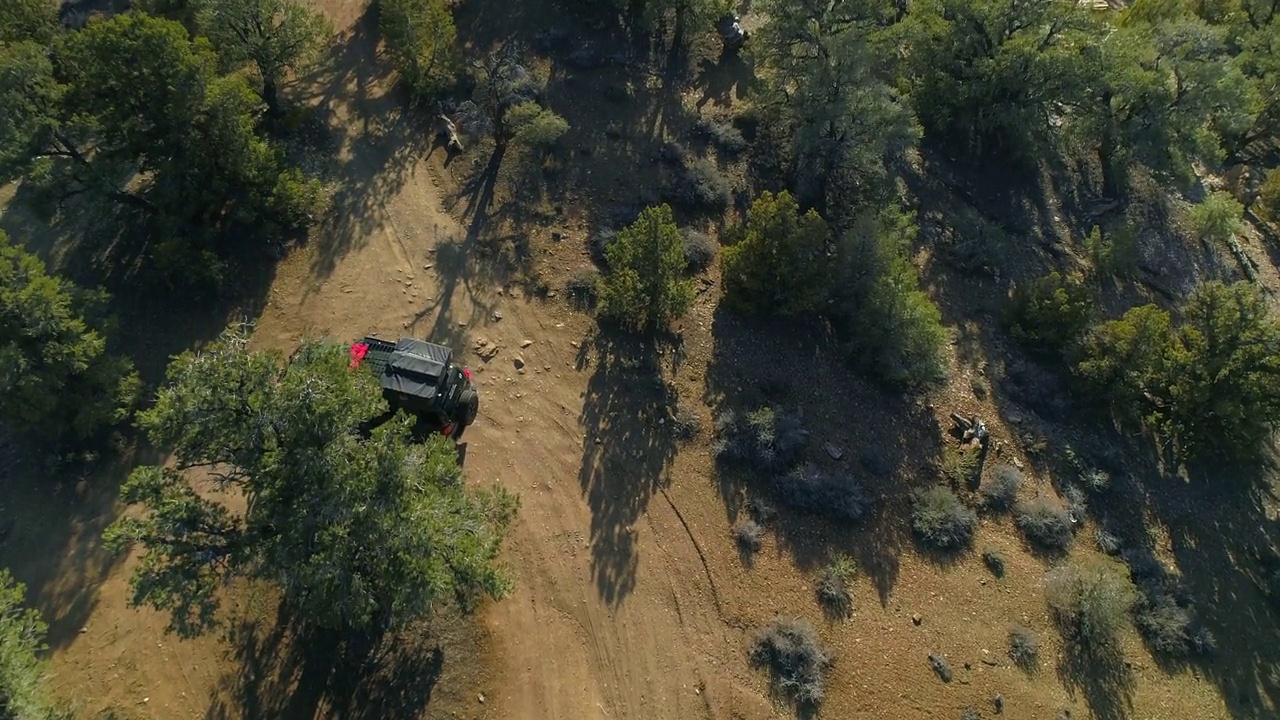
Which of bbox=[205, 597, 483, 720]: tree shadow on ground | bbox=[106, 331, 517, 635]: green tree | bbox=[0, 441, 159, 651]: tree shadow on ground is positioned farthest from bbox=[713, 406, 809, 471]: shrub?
bbox=[0, 441, 159, 651]: tree shadow on ground

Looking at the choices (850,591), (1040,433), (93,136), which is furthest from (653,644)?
(93,136)

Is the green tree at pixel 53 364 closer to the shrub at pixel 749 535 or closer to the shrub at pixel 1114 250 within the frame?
the shrub at pixel 749 535

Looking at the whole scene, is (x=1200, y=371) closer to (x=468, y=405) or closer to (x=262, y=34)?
(x=468, y=405)

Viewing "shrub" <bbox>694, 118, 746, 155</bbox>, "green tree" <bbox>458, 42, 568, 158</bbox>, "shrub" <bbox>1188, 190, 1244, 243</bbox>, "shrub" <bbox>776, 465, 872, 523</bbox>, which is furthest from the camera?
"shrub" <bbox>1188, 190, 1244, 243</bbox>

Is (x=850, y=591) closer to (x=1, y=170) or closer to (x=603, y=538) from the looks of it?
(x=603, y=538)

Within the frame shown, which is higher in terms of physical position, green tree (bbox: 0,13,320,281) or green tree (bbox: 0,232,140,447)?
green tree (bbox: 0,13,320,281)

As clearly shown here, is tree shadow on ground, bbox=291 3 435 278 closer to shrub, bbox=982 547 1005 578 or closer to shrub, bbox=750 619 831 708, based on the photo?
shrub, bbox=750 619 831 708
